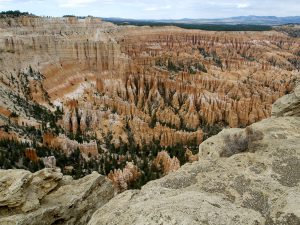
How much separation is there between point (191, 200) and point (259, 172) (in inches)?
137

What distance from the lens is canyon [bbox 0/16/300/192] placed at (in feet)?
106

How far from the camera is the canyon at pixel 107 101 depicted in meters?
32.3

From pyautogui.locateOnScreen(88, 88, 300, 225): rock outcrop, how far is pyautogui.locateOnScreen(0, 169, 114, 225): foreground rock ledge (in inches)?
118

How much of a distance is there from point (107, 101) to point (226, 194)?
39126 millimetres

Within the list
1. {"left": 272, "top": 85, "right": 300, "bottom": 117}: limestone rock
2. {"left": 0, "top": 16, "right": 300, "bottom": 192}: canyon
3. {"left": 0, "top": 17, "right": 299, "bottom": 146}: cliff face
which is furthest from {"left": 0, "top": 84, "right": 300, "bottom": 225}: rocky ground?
{"left": 0, "top": 17, "right": 299, "bottom": 146}: cliff face

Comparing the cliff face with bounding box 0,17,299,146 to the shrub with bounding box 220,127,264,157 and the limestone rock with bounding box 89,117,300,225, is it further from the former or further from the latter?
the limestone rock with bounding box 89,117,300,225

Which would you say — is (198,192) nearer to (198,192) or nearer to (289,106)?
(198,192)

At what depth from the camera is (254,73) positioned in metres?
72.2

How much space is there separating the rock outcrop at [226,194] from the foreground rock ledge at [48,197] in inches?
118

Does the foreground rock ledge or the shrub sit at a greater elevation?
the shrub

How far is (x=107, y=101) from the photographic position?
48594 millimetres

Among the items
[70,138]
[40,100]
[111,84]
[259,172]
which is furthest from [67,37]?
[259,172]

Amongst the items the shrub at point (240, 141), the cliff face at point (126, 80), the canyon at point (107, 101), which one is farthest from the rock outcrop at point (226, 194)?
the cliff face at point (126, 80)

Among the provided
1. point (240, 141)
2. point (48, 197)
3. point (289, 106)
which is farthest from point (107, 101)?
point (48, 197)
